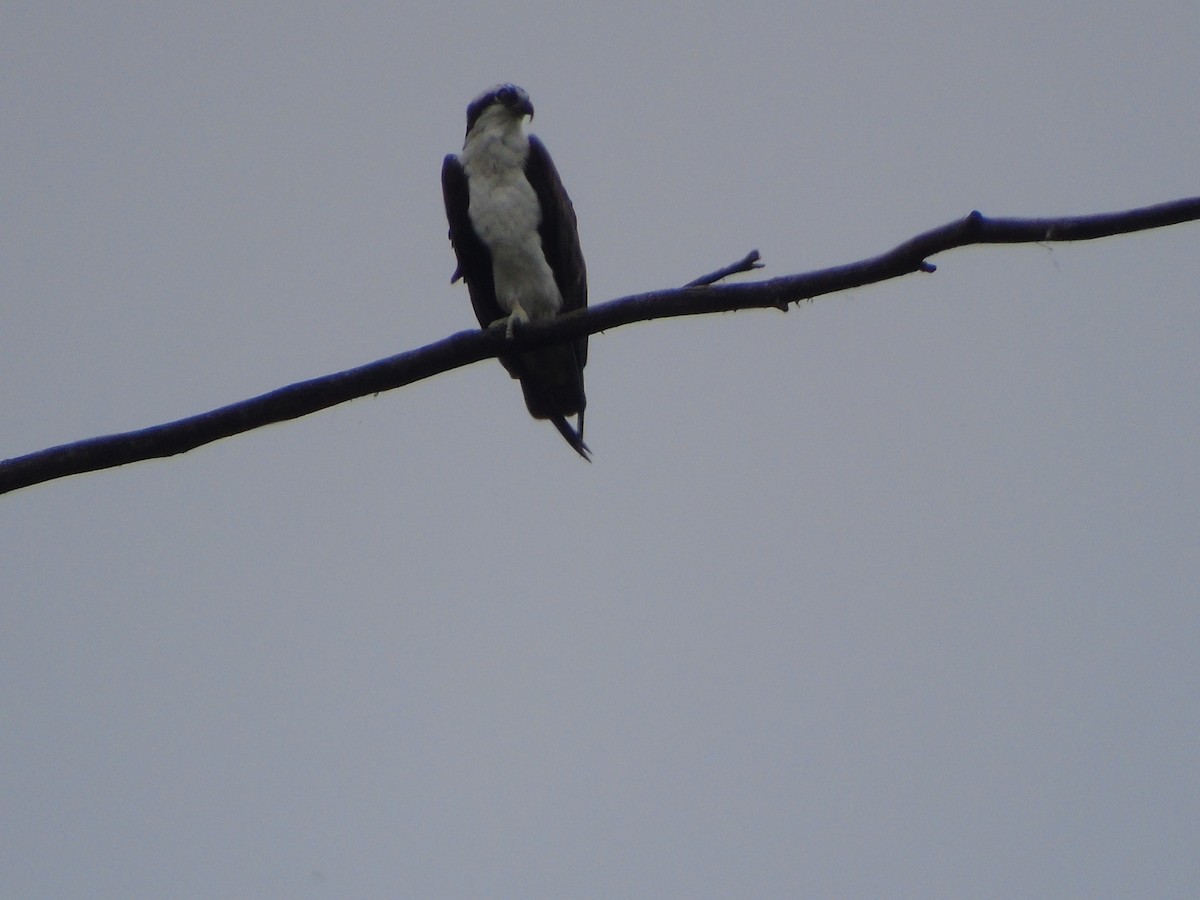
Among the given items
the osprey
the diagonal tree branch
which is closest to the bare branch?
the diagonal tree branch

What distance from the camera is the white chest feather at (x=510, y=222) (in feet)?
17.6

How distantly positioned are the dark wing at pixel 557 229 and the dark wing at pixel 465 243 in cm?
31

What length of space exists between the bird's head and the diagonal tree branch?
2.97 meters

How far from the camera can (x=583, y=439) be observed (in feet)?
18.2

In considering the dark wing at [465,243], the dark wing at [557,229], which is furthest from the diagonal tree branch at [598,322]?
the dark wing at [465,243]

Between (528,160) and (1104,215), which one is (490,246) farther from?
(1104,215)

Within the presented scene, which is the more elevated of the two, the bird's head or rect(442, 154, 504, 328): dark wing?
the bird's head

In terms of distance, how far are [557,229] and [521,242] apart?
198mm

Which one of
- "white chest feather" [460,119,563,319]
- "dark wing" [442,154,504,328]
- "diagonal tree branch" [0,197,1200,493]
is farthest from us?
"dark wing" [442,154,504,328]

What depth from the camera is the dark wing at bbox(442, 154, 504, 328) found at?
559 cm

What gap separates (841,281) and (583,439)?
285cm

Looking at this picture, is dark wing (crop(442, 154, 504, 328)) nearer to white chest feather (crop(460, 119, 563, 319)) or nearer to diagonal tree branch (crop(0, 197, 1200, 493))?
white chest feather (crop(460, 119, 563, 319))

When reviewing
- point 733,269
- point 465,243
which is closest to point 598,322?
point 733,269

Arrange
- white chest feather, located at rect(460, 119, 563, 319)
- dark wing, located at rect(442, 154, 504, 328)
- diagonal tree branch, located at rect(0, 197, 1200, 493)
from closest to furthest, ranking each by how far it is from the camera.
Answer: diagonal tree branch, located at rect(0, 197, 1200, 493), white chest feather, located at rect(460, 119, 563, 319), dark wing, located at rect(442, 154, 504, 328)
